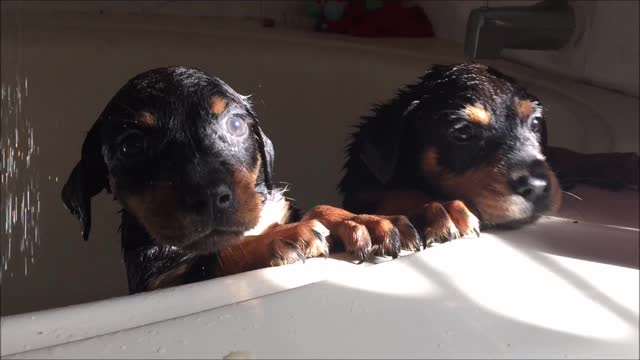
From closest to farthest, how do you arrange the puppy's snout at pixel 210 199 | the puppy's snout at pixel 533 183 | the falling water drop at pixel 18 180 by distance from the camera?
1. the puppy's snout at pixel 210 199
2. the puppy's snout at pixel 533 183
3. the falling water drop at pixel 18 180

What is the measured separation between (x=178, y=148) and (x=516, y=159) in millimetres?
315

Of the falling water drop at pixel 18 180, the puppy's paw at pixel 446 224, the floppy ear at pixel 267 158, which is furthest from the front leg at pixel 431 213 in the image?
the falling water drop at pixel 18 180

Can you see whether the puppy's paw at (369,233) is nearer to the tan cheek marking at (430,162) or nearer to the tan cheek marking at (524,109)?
the tan cheek marking at (430,162)

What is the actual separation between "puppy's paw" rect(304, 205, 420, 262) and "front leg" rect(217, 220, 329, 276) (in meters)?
0.02

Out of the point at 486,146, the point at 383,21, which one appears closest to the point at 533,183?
the point at 486,146

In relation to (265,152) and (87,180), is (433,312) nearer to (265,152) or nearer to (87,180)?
(265,152)

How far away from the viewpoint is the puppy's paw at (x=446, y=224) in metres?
0.61

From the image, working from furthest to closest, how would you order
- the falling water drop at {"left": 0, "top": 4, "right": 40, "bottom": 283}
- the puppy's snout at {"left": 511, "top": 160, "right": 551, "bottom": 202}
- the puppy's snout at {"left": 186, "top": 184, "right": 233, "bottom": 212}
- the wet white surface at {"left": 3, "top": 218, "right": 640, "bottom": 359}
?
1. the falling water drop at {"left": 0, "top": 4, "right": 40, "bottom": 283}
2. the puppy's snout at {"left": 511, "top": 160, "right": 551, "bottom": 202}
3. the puppy's snout at {"left": 186, "top": 184, "right": 233, "bottom": 212}
4. the wet white surface at {"left": 3, "top": 218, "right": 640, "bottom": 359}

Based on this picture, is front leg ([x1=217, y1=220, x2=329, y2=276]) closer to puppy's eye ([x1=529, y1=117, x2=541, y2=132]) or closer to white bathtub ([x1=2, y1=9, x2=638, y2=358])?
white bathtub ([x1=2, y1=9, x2=638, y2=358])

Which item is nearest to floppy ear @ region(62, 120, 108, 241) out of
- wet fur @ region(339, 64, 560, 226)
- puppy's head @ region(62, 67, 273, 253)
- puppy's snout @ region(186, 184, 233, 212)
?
puppy's head @ region(62, 67, 273, 253)

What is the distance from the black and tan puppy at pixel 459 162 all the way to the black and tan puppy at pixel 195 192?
0.15 ft

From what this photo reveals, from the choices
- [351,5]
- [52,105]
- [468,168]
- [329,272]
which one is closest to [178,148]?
[329,272]

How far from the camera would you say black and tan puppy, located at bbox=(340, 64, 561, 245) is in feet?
2.05

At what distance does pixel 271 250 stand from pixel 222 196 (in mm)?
60
